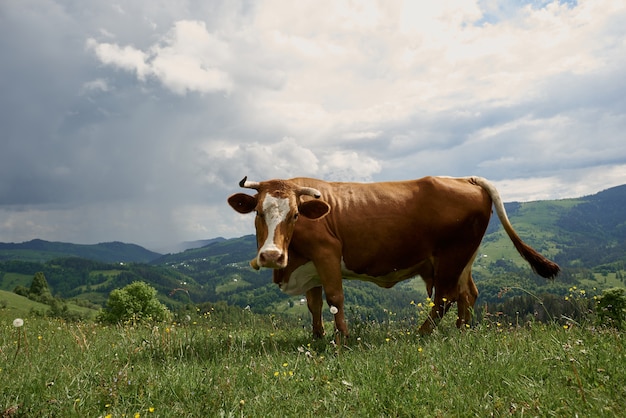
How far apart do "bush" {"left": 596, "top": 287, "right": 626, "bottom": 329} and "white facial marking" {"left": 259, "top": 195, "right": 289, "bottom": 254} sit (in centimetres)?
508

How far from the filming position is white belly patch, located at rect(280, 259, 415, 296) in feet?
28.4

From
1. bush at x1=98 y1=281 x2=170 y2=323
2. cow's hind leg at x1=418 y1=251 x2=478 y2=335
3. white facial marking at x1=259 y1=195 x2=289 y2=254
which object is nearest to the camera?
white facial marking at x1=259 y1=195 x2=289 y2=254

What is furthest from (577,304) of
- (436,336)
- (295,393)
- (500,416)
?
(295,393)

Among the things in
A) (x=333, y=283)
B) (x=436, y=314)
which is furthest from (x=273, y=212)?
(x=436, y=314)

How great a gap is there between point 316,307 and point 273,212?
2.41m

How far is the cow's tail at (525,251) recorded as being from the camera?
884 centimetres

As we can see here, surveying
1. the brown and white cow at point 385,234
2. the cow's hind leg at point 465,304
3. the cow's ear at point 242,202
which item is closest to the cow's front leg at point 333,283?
the brown and white cow at point 385,234

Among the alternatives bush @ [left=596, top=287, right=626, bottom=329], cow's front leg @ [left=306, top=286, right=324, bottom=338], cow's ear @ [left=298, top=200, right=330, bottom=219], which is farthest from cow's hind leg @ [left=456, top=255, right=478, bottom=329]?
cow's ear @ [left=298, top=200, right=330, bottom=219]

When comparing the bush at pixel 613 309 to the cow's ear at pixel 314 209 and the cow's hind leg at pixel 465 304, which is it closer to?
the cow's hind leg at pixel 465 304

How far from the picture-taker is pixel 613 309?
8180 mm

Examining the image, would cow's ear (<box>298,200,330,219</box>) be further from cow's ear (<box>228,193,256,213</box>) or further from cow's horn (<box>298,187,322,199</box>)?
cow's ear (<box>228,193,256,213</box>)

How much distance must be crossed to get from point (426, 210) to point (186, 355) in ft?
17.0

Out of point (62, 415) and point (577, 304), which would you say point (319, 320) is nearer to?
point (577, 304)

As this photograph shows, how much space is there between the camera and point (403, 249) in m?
8.78
